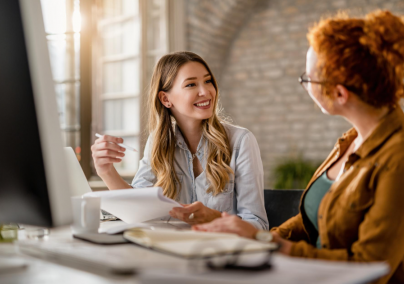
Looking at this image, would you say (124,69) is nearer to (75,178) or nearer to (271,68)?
(271,68)

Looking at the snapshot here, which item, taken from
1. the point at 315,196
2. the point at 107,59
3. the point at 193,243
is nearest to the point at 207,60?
the point at 107,59

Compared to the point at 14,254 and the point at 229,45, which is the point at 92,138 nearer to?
the point at 229,45

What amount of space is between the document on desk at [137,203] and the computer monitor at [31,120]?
1.42 ft

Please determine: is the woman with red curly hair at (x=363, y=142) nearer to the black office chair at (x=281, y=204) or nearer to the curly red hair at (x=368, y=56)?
the curly red hair at (x=368, y=56)

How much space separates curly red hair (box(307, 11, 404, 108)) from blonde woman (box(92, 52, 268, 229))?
0.69 metres

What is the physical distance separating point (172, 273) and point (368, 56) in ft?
2.19

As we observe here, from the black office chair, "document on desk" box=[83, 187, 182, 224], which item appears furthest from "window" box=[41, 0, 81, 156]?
"document on desk" box=[83, 187, 182, 224]

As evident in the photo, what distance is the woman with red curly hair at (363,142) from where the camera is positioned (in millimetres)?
867

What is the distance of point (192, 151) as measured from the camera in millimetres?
1954

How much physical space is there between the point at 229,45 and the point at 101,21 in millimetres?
1749

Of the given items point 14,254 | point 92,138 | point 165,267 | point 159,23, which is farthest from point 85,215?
point 159,23

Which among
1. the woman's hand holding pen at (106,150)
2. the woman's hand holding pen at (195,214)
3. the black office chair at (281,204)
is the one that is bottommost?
the black office chair at (281,204)

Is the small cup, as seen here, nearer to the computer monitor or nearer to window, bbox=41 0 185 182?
the computer monitor

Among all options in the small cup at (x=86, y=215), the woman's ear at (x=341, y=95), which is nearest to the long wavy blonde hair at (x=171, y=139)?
the small cup at (x=86, y=215)
